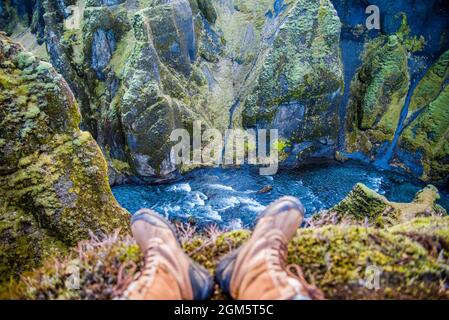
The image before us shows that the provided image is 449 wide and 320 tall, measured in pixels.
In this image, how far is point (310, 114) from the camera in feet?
115

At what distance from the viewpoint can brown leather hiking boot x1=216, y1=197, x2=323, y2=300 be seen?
10.9ft

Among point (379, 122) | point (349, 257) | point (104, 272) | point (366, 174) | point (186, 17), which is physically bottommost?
point (366, 174)

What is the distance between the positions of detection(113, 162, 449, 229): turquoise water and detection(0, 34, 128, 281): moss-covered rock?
53.5 ft

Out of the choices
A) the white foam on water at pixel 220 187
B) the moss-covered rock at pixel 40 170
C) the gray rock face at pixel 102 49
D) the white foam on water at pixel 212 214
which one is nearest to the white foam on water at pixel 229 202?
the white foam on water at pixel 212 214

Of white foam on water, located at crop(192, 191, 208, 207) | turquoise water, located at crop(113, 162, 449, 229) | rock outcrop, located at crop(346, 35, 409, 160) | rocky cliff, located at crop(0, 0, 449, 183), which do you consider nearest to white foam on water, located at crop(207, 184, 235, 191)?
turquoise water, located at crop(113, 162, 449, 229)

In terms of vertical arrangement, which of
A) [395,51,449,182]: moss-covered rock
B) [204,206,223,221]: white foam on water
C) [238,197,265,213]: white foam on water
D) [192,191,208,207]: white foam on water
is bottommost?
[192,191,208,207]: white foam on water

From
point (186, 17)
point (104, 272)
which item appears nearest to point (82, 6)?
point (186, 17)

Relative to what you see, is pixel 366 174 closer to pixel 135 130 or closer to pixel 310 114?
pixel 310 114

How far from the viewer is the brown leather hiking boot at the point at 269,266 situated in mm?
3320

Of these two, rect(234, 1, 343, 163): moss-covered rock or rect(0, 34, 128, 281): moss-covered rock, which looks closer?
rect(0, 34, 128, 281): moss-covered rock

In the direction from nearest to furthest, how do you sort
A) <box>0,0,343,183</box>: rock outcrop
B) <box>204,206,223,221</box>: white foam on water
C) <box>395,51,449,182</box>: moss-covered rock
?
<box>204,206,223,221</box>: white foam on water
<box>0,0,343,183</box>: rock outcrop
<box>395,51,449,182</box>: moss-covered rock

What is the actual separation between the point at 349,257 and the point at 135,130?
2858 cm

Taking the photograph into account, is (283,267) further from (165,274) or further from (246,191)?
(246,191)

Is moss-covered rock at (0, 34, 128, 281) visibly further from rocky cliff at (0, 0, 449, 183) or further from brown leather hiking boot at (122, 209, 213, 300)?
rocky cliff at (0, 0, 449, 183)
